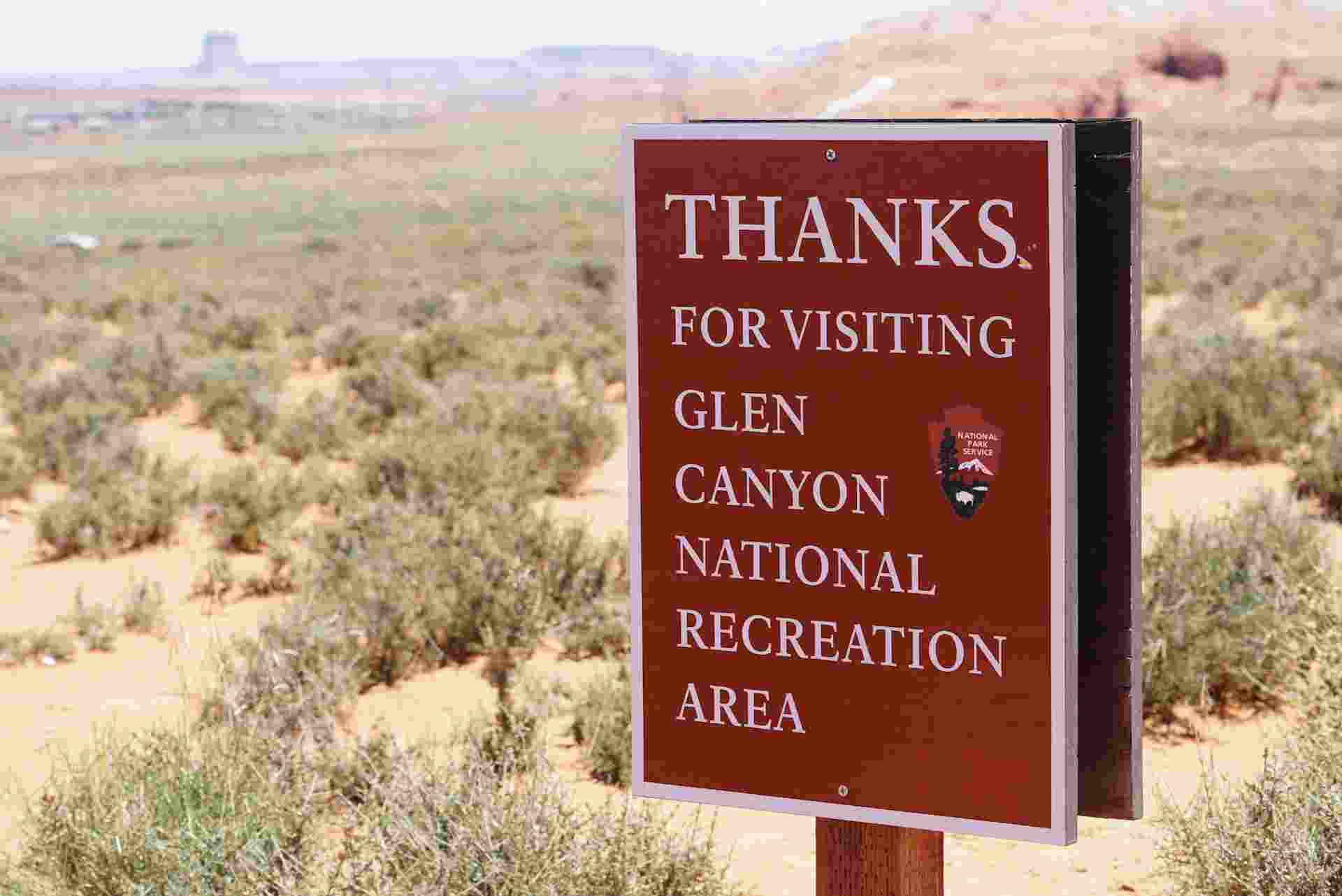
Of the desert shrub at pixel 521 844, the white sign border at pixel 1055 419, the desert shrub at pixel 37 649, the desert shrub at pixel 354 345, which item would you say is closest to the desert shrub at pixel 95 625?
the desert shrub at pixel 37 649

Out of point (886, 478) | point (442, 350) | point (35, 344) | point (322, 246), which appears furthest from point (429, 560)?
point (322, 246)

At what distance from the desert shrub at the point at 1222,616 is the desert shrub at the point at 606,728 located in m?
2.02

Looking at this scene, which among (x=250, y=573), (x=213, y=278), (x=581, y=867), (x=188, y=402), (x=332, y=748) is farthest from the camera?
(x=213, y=278)

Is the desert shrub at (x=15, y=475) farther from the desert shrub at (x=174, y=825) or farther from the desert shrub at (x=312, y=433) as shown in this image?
Result: the desert shrub at (x=174, y=825)

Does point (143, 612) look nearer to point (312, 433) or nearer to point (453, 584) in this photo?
point (453, 584)

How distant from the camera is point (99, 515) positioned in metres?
11.0

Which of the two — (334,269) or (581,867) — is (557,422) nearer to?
(581,867)

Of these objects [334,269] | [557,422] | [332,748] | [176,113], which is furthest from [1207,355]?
[176,113]

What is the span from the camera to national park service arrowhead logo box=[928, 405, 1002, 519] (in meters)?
3.13

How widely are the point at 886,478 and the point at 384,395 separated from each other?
12686 mm

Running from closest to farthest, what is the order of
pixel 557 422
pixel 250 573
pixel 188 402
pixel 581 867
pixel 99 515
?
pixel 581 867, pixel 250 573, pixel 99 515, pixel 557 422, pixel 188 402

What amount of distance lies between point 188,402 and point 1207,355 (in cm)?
1044

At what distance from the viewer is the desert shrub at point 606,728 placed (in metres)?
6.30

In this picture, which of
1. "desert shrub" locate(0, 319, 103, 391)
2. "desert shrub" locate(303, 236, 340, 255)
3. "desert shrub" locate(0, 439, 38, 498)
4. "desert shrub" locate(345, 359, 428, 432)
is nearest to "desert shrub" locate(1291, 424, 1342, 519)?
"desert shrub" locate(345, 359, 428, 432)
